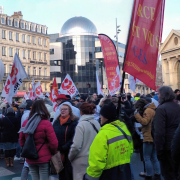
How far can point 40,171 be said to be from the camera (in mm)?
4988

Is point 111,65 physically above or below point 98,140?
above

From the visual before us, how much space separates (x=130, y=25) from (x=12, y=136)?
647 cm

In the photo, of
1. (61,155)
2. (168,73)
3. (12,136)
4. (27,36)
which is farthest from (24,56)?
(61,155)

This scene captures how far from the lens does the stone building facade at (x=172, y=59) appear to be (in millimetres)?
70438

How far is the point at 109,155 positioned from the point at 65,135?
72.1 inches

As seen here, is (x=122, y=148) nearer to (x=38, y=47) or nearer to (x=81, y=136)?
(x=81, y=136)

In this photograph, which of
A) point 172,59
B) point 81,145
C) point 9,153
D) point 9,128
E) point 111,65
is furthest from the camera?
point 172,59

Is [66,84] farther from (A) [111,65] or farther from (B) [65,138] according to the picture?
(B) [65,138]

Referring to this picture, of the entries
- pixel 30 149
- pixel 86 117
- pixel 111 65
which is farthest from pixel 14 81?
pixel 86 117

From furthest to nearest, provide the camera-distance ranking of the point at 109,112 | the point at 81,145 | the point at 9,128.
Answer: the point at 9,128 → the point at 81,145 → the point at 109,112

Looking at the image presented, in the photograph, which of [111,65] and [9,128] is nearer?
[9,128]

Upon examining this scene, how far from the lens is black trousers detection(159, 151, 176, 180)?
472 centimetres

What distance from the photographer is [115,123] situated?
3596mm

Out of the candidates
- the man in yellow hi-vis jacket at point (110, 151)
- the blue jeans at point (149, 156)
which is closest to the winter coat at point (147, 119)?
the blue jeans at point (149, 156)
